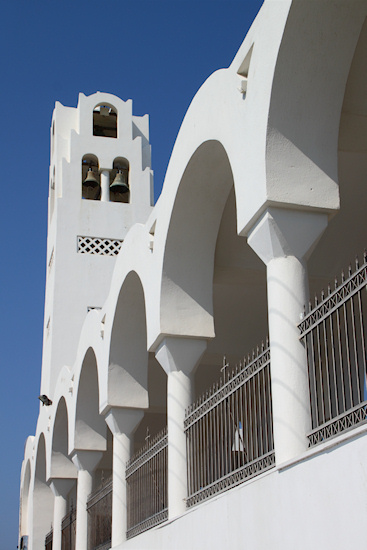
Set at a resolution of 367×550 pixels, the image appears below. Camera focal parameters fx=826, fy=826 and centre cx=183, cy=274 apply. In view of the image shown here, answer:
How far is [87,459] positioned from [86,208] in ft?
27.2

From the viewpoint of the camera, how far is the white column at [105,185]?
2060cm

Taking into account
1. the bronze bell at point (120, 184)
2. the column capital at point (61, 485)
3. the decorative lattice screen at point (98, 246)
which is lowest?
the column capital at point (61, 485)

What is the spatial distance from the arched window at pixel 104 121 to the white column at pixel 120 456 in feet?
40.9

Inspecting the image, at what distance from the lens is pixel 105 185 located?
2080 cm

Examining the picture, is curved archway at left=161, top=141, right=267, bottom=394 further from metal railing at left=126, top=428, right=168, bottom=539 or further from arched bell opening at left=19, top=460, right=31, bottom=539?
arched bell opening at left=19, top=460, right=31, bottom=539

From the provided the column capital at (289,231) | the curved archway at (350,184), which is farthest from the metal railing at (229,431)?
the curved archway at (350,184)

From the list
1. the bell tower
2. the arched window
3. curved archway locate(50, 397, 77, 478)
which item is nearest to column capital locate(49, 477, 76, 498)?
curved archway locate(50, 397, 77, 478)

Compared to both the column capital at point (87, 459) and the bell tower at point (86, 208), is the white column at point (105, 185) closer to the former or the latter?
the bell tower at point (86, 208)

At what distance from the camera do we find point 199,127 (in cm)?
782

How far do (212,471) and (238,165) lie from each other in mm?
2954

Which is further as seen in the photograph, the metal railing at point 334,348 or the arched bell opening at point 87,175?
the arched bell opening at point 87,175

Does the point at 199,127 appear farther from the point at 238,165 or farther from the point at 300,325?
the point at 300,325

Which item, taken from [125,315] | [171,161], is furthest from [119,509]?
[171,161]

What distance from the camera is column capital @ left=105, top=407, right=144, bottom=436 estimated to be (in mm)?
11172
